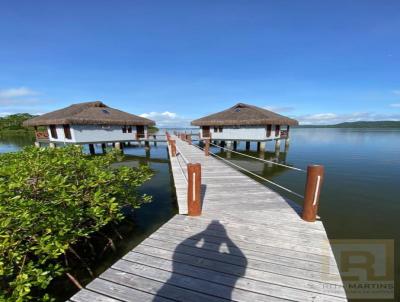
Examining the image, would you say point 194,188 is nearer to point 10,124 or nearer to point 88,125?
point 88,125

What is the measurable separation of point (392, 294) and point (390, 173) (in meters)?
14.7

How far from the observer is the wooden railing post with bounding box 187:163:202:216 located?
4312 mm

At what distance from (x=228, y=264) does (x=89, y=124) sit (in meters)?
22.3

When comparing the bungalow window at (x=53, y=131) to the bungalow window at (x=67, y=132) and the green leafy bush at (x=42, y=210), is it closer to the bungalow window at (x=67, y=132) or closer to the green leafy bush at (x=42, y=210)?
the bungalow window at (x=67, y=132)

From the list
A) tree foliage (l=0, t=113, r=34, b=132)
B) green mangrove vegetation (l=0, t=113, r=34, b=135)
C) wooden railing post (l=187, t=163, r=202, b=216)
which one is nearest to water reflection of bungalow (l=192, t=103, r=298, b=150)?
wooden railing post (l=187, t=163, r=202, b=216)

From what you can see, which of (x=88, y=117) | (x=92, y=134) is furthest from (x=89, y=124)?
(x=92, y=134)

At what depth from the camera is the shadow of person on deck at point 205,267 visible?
244cm

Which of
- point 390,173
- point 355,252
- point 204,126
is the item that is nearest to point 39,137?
point 204,126

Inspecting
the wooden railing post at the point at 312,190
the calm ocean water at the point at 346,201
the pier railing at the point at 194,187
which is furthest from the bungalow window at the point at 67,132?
the wooden railing post at the point at 312,190

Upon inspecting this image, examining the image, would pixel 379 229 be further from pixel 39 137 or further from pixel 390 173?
pixel 39 137

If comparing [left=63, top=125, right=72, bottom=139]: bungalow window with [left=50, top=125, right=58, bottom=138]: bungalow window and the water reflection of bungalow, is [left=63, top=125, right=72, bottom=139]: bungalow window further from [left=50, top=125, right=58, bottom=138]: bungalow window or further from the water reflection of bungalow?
the water reflection of bungalow

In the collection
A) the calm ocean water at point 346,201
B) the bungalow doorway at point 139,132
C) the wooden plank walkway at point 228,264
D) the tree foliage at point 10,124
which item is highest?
the tree foliage at point 10,124

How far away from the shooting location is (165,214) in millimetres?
8227

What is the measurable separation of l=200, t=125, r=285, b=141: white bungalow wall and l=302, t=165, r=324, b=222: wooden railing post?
63.5ft
